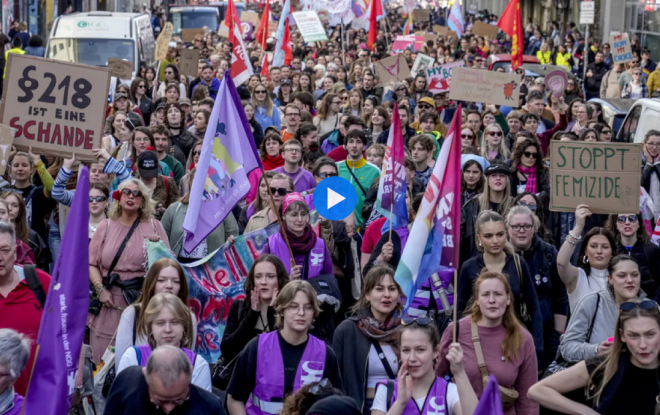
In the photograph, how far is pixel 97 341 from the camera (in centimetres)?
661

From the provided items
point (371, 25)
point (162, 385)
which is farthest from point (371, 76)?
point (162, 385)

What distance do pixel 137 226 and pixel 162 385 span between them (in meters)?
2.89

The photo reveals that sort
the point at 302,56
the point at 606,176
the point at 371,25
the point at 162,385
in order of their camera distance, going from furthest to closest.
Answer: the point at 302,56 < the point at 371,25 < the point at 606,176 < the point at 162,385

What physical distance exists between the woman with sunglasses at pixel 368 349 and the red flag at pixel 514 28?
47.2 feet

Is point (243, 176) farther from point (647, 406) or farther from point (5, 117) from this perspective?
point (647, 406)

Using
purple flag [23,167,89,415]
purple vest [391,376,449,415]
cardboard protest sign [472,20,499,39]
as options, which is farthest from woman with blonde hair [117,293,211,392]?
cardboard protest sign [472,20,499,39]

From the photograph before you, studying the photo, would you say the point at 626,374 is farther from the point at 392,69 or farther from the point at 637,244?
the point at 392,69

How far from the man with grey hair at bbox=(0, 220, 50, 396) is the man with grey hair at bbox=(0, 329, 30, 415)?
948 millimetres

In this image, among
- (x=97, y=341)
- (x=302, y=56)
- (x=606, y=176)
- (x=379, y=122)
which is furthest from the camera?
A: (x=302, y=56)

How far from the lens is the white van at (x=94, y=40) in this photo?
65.5ft

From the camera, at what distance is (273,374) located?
4902 mm

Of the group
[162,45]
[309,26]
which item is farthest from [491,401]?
[309,26]

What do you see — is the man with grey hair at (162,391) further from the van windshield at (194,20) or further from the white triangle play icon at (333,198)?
the van windshield at (194,20)

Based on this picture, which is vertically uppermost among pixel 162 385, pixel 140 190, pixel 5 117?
pixel 5 117
